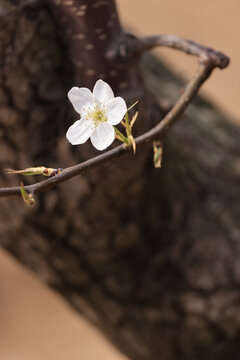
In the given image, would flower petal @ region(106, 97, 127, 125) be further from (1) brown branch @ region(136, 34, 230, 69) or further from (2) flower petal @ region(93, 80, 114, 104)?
(1) brown branch @ region(136, 34, 230, 69)

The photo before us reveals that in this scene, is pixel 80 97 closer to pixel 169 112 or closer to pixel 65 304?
pixel 169 112

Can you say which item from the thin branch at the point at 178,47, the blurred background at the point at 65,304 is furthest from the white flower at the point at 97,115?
the blurred background at the point at 65,304

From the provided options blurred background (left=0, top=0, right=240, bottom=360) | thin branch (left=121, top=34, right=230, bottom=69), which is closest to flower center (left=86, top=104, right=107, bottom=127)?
thin branch (left=121, top=34, right=230, bottom=69)

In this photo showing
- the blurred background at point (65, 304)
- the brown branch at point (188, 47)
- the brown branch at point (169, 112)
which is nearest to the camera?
the brown branch at point (169, 112)

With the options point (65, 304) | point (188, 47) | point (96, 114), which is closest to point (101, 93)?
point (96, 114)

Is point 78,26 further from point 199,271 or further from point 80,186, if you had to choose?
point 199,271

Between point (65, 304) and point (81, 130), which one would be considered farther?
point (65, 304)

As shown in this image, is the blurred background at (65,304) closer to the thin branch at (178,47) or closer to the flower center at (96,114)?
the thin branch at (178,47)

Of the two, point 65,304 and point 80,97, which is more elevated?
point 80,97
